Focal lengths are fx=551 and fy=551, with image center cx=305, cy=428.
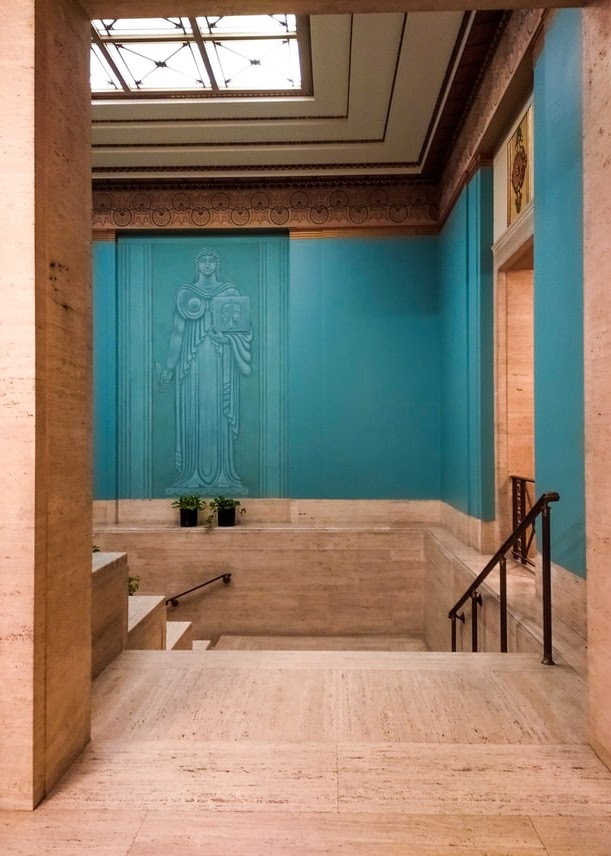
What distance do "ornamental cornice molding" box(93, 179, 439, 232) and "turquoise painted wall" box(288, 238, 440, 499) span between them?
1.30ft

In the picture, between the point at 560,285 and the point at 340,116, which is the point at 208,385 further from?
the point at 560,285

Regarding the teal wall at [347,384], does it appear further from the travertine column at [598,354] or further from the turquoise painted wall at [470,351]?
the travertine column at [598,354]

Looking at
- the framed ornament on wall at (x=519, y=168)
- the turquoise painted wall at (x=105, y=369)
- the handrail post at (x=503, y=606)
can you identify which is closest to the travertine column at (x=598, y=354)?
the handrail post at (x=503, y=606)

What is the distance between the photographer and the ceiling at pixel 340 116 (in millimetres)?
5422

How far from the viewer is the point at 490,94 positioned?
5.68 m

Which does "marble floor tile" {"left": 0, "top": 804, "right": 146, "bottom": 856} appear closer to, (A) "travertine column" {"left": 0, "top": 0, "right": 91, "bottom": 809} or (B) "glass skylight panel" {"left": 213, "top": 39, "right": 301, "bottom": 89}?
(A) "travertine column" {"left": 0, "top": 0, "right": 91, "bottom": 809}

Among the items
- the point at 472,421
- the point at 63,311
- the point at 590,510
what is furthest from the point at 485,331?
the point at 63,311

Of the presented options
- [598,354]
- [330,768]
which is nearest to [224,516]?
[330,768]

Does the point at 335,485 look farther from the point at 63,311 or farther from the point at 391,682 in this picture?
the point at 63,311

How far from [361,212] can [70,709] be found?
7.91 metres

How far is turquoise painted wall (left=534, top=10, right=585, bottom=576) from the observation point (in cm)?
364

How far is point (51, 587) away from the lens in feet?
6.86

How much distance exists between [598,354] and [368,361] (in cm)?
629

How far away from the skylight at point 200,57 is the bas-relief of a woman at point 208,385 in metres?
3.05
